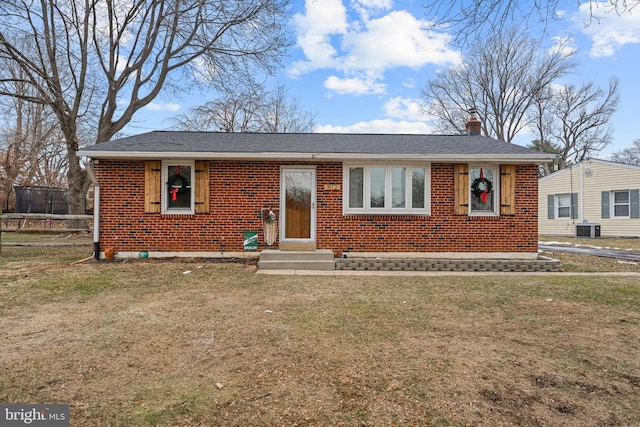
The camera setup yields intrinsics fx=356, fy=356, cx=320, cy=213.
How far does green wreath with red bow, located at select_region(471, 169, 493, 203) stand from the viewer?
29.1 feet

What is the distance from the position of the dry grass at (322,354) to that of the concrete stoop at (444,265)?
1968 mm

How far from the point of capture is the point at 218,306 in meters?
4.78

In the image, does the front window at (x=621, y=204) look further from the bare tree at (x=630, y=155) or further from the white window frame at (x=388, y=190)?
the bare tree at (x=630, y=155)

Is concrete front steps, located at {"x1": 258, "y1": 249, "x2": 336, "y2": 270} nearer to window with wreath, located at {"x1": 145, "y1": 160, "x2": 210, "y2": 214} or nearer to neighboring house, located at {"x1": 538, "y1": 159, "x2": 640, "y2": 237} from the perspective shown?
window with wreath, located at {"x1": 145, "y1": 160, "x2": 210, "y2": 214}

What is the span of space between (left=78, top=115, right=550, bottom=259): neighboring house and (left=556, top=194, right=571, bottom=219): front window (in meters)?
12.9

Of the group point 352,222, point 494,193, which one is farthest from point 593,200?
point 352,222

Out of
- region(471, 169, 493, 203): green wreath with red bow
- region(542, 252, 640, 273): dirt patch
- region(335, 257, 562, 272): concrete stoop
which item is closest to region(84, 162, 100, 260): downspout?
region(335, 257, 562, 272): concrete stoop

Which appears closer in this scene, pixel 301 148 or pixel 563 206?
pixel 301 148

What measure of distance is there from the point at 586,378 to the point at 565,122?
112 feet

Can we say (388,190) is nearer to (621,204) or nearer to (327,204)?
(327,204)

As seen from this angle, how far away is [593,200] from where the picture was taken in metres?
17.8

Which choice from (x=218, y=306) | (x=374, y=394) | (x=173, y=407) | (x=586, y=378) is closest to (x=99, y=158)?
(x=218, y=306)

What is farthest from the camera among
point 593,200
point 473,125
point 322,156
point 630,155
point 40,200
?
point 630,155

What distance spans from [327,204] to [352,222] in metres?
0.77
